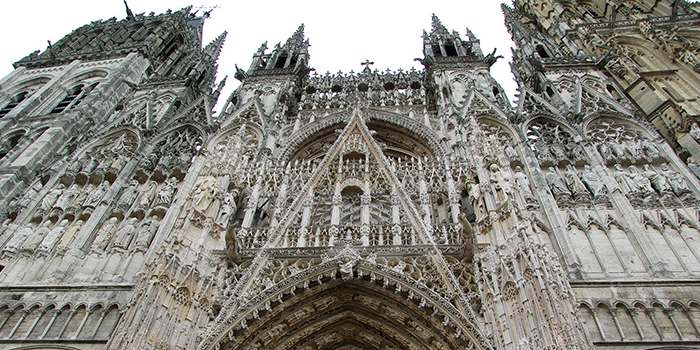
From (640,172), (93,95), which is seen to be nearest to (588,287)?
(640,172)

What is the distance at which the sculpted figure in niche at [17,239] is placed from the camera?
10789 millimetres

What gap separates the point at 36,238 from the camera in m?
11.1

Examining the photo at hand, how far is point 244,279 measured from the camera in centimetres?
934

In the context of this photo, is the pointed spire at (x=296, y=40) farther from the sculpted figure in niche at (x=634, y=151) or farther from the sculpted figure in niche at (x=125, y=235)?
the sculpted figure in niche at (x=634, y=151)

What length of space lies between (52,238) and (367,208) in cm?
693

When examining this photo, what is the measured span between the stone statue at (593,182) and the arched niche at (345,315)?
511cm

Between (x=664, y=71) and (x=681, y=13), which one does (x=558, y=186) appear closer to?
(x=664, y=71)

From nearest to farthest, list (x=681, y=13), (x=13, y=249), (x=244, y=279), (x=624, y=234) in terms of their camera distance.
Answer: (x=244, y=279), (x=624, y=234), (x=13, y=249), (x=681, y=13)

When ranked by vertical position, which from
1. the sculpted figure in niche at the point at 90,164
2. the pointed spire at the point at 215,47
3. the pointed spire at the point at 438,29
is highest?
the pointed spire at the point at 215,47

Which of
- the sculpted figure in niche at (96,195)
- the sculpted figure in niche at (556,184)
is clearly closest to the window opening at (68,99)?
the sculpted figure in niche at (96,195)

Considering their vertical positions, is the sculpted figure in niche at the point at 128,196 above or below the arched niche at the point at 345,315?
above

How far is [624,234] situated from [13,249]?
12696 mm

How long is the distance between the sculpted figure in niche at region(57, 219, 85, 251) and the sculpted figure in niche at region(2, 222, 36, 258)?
2.76 feet

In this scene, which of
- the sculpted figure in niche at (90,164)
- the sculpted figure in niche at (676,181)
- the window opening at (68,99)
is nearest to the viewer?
the sculpted figure in niche at (676,181)
